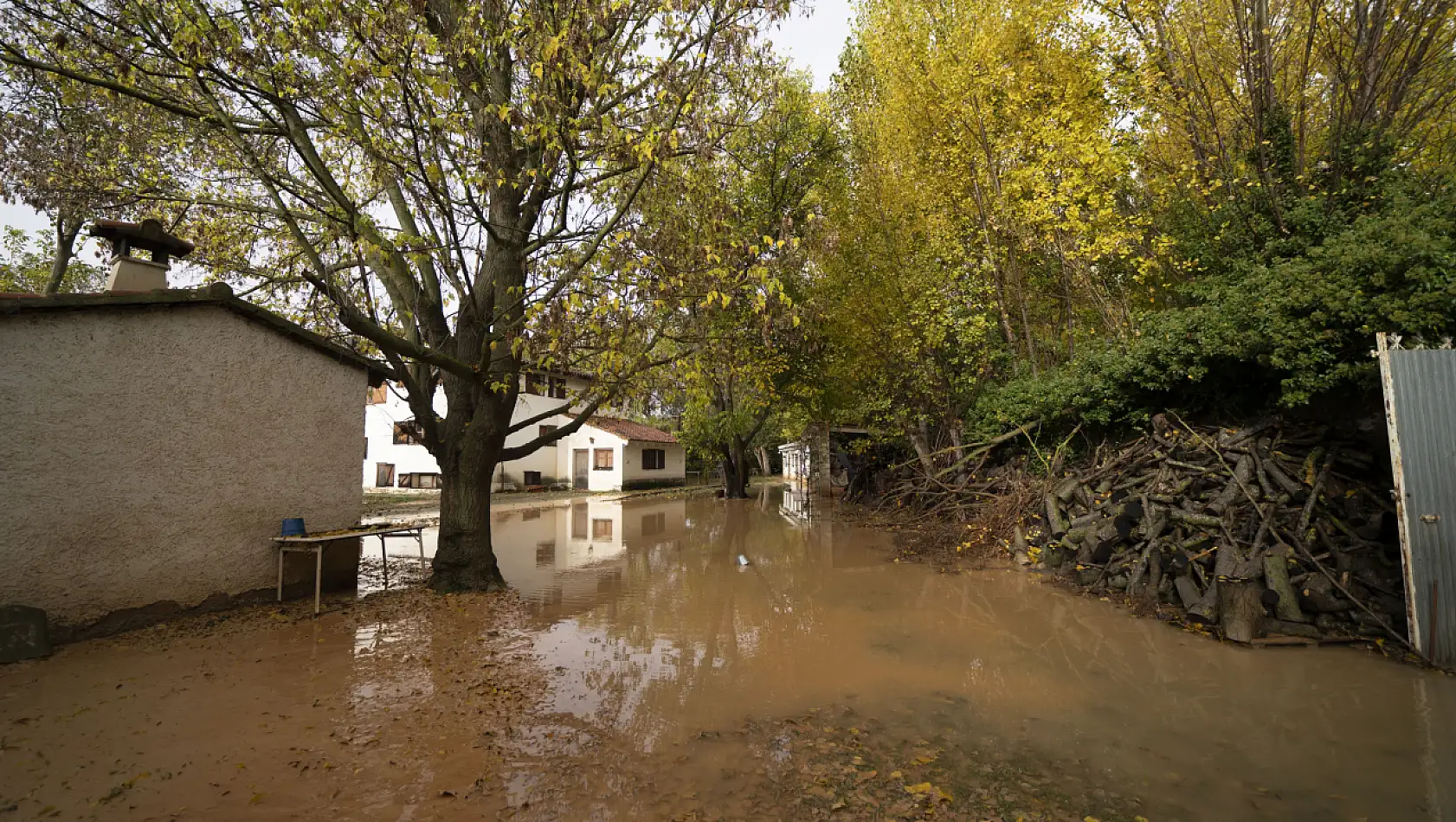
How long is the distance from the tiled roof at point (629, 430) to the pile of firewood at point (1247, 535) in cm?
2147

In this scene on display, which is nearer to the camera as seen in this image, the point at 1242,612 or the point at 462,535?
the point at 1242,612

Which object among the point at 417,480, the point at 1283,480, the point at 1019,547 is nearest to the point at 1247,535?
the point at 1283,480

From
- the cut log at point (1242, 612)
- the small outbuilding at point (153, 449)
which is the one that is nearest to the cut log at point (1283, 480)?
the cut log at point (1242, 612)

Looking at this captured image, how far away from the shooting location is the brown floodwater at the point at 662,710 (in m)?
3.57

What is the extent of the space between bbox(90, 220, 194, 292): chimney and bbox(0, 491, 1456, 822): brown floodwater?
164 inches

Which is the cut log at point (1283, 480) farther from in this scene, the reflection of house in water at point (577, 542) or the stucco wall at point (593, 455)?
the stucco wall at point (593, 455)

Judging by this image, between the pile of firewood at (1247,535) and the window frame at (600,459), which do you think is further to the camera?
the window frame at (600,459)

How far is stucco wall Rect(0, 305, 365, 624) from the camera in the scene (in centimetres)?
588

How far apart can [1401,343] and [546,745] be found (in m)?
8.61

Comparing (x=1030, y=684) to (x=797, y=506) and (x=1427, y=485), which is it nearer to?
(x=1427, y=485)

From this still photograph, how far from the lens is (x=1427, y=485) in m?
5.36

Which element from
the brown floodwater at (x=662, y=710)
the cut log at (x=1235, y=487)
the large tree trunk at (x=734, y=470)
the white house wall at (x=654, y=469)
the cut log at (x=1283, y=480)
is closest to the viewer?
the brown floodwater at (x=662, y=710)

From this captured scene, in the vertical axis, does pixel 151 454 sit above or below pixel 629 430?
below

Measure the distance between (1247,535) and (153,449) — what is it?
12.4 metres
